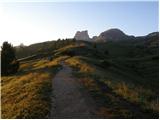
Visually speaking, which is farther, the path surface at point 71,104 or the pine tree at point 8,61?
the pine tree at point 8,61

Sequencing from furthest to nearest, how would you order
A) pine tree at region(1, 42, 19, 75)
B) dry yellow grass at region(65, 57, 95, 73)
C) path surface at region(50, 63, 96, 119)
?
1. pine tree at region(1, 42, 19, 75)
2. dry yellow grass at region(65, 57, 95, 73)
3. path surface at region(50, 63, 96, 119)

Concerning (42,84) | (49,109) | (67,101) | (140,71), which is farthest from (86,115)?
(140,71)

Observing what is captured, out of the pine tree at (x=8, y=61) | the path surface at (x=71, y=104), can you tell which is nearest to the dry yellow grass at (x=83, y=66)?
the pine tree at (x=8, y=61)

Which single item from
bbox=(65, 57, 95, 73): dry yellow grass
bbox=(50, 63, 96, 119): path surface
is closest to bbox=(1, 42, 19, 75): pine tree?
bbox=(65, 57, 95, 73): dry yellow grass

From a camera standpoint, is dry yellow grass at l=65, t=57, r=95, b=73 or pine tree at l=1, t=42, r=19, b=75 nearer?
dry yellow grass at l=65, t=57, r=95, b=73

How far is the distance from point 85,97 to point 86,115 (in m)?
5.29

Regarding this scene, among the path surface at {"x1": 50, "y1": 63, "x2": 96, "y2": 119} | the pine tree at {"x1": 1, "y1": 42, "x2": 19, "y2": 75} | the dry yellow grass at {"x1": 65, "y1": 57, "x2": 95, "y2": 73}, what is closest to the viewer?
the path surface at {"x1": 50, "y1": 63, "x2": 96, "y2": 119}

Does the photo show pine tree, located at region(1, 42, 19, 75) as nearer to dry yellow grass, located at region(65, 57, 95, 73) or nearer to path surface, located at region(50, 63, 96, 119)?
dry yellow grass, located at region(65, 57, 95, 73)

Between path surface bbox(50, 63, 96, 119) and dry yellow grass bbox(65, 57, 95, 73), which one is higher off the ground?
path surface bbox(50, 63, 96, 119)

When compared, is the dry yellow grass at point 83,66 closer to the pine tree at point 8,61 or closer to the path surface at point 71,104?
the pine tree at point 8,61

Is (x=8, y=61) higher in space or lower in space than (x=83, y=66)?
higher

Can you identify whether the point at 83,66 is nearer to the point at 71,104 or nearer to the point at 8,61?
the point at 8,61

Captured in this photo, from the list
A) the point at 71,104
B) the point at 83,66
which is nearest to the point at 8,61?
the point at 83,66

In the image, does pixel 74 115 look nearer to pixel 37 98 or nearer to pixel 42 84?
pixel 37 98
